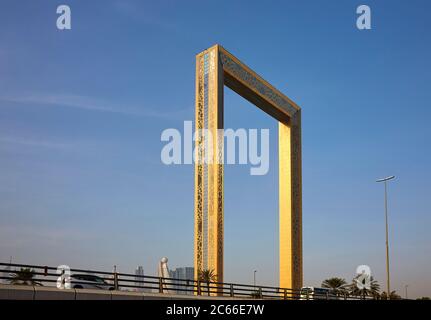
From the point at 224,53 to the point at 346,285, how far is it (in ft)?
166

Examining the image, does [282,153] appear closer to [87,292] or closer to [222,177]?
[222,177]

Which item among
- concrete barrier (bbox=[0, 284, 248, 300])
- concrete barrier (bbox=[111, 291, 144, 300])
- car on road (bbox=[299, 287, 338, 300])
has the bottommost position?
car on road (bbox=[299, 287, 338, 300])

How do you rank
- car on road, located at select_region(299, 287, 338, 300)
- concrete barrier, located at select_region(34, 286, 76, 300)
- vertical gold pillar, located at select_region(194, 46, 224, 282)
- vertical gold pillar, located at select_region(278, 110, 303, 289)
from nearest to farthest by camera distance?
concrete barrier, located at select_region(34, 286, 76, 300)
car on road, located at select_region(299, 287, 338, 300)
vertical gold pillar, located at select_region(194, 46, 224, 282)
vertical gold pillar, located at select_region(278, 110, 303, 289)

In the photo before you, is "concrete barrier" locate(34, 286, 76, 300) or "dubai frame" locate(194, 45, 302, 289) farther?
"dubai frame" locate(194, 45, 302, 289)

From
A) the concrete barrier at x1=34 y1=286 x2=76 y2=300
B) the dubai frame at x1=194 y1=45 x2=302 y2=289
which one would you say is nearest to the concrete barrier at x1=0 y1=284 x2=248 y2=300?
the concrete barrier at x1=34 y1=286 x2=76 y2=300

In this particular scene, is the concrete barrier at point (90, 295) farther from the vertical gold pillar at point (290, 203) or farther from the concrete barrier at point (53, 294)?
the vertical gold pillar at point (290, 203)

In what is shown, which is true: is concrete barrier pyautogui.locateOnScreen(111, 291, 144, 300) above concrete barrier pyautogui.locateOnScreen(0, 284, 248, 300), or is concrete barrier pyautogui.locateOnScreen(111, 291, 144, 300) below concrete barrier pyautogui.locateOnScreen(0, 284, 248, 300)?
below

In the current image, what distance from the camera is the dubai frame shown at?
55438 mm

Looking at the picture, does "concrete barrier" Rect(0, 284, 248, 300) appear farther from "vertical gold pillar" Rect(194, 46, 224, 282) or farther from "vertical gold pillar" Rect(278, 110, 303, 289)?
"vertical gold pillar" Rect(278, 110, 303, 289)

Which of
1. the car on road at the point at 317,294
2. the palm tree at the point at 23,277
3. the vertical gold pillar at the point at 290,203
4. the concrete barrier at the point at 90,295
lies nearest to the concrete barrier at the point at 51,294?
the concrete barrier at the point at 90,295

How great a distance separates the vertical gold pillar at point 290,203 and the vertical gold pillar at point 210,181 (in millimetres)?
18970

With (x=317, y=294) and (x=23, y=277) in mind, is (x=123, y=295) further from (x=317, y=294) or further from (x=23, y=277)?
(x=317, y=294)

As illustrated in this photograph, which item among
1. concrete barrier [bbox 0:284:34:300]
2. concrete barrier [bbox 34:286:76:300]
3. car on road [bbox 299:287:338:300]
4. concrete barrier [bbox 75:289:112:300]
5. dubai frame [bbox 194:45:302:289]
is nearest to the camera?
concrete barrier [bbox 0:284:34:300]
